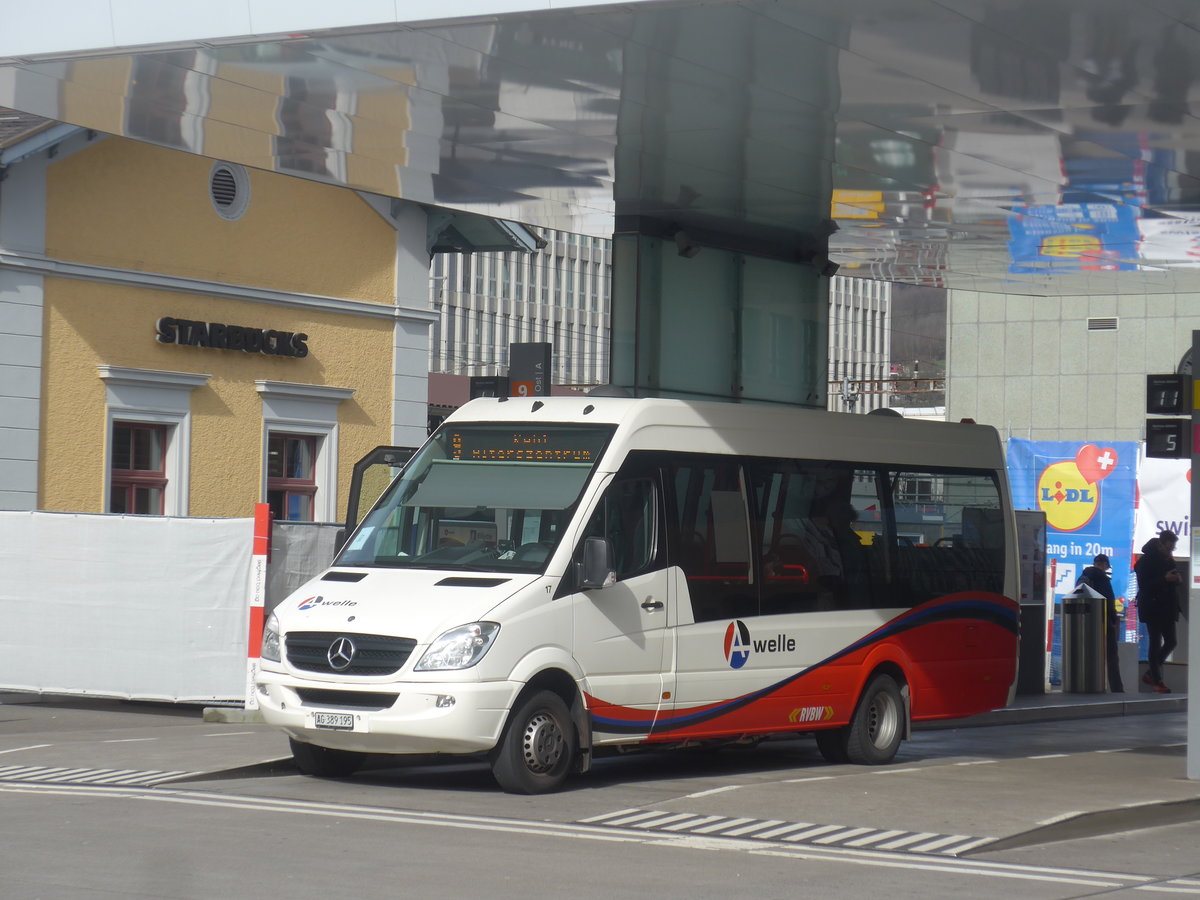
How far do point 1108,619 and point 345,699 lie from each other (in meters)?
14.4

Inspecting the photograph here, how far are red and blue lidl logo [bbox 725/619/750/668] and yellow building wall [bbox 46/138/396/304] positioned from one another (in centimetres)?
1235

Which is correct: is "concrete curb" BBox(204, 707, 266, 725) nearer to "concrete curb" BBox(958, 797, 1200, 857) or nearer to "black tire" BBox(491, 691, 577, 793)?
"black tire" BBox(491, 691, 577, 793)

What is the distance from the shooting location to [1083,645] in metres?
22.7

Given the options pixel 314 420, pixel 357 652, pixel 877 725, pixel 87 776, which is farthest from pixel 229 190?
pixel 357 652

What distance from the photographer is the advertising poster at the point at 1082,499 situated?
2848cm

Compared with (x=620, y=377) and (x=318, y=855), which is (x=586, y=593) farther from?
(x=620, y=377)

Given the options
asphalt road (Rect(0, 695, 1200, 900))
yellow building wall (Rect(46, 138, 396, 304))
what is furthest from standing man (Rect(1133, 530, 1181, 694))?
yellow building wall (Rect(46, 138, 396, 304))

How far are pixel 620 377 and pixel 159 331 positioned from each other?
26.6 ft

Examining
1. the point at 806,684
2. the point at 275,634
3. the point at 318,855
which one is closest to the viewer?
the point at 318,855

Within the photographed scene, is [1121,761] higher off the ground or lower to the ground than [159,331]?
lower

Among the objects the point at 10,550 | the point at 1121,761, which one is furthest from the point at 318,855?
the point at 10,550

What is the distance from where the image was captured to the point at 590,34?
1060cm

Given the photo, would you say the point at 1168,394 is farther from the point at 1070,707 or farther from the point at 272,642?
the point at 1070,707

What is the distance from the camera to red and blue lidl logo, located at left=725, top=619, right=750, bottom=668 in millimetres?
12672
